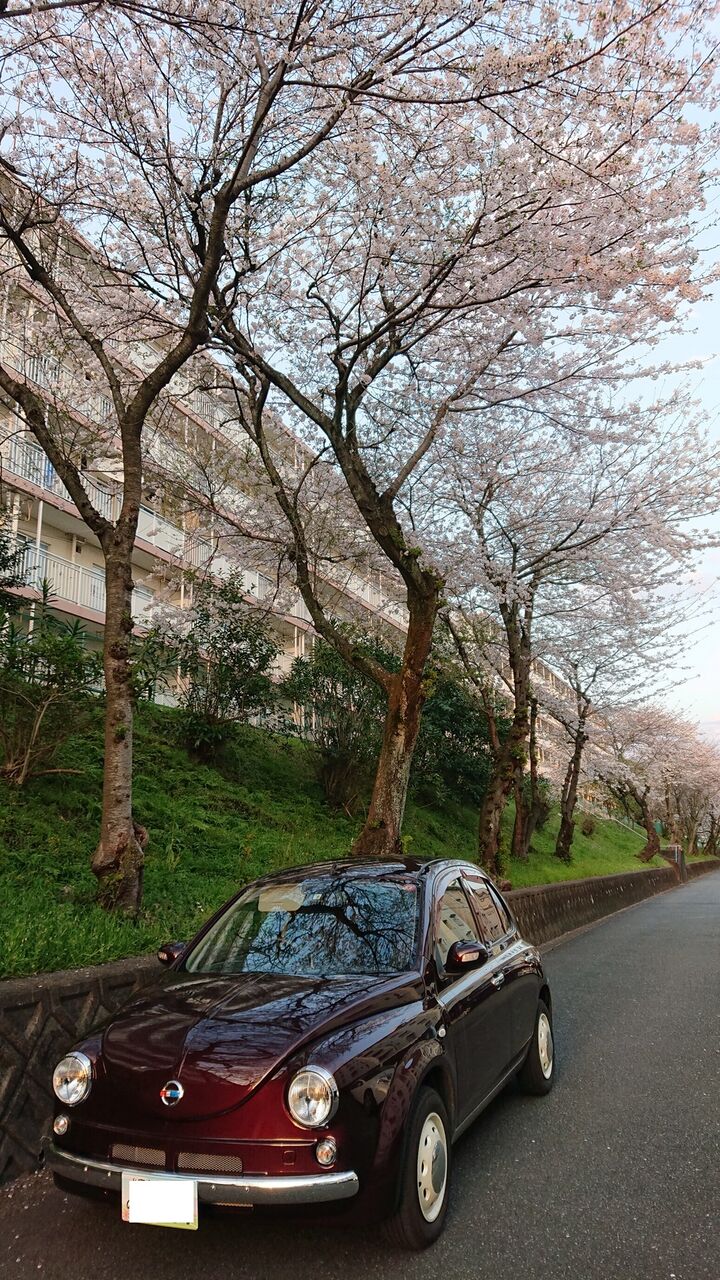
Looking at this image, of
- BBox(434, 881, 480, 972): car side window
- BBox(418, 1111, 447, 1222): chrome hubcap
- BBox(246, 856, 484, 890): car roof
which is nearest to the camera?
BBox(418, 1111, 447, 1222): chrome hubcap

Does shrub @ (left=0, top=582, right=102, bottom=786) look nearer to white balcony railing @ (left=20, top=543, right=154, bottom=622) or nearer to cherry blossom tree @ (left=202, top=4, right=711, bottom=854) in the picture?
cherry blossom tree @ (left=202, top=4, right=711, bottom=854)

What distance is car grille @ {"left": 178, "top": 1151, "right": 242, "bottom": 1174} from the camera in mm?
2773

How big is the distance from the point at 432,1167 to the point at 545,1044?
2221 mm

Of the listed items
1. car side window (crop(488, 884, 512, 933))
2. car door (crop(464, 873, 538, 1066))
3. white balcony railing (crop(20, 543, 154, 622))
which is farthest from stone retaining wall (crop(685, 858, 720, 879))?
car door (crop(464, 873, 538, 1066))

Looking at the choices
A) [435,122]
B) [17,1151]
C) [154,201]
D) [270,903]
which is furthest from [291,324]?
[17,1151]

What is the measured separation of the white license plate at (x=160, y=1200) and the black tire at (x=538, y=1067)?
282cm

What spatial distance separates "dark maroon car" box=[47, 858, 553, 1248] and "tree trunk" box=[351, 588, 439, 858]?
15.3ft

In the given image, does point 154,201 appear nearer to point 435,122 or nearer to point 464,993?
point 435,122

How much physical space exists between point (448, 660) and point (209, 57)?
37.0 ft

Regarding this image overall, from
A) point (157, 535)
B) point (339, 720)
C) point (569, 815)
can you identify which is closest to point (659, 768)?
point (569, 815)

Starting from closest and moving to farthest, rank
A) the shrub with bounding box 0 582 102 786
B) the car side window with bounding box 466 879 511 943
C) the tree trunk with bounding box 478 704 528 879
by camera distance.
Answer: the car side window with bounding box 466 879 511 943 < the shrub with bounding box 0 582 102 786 < the tree trunk with bounding box 478 704 528 879

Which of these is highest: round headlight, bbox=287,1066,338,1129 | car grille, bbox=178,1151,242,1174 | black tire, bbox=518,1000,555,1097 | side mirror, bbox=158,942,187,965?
side mirror, bbox=158,942,187,965

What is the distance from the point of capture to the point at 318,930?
4039 mm

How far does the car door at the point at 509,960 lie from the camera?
15.1ft
